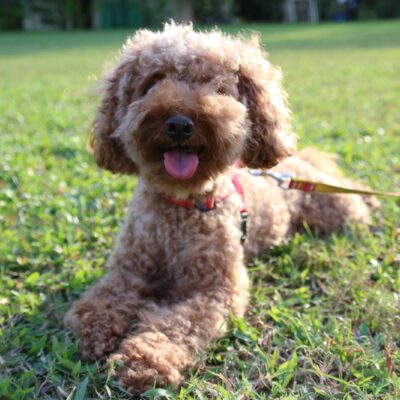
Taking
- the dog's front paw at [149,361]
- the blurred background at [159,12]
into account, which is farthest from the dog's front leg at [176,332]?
the blurred background at [159,12]

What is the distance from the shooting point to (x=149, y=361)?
2070 mm

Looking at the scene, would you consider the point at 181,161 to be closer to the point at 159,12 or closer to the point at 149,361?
the point at 149,361

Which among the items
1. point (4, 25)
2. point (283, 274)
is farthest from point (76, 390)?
point (4, 25)

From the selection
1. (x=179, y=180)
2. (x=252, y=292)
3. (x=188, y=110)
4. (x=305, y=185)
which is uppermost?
(x=188, y=110)

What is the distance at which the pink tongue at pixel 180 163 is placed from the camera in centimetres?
235

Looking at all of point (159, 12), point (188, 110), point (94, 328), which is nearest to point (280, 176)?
point (188, 110)

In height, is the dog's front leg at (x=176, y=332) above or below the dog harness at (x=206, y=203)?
below

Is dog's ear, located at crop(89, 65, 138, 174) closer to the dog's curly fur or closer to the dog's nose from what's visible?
the dog's curly fur

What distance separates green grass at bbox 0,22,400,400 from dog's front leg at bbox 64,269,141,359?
0.07m

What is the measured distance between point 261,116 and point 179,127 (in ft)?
1.87

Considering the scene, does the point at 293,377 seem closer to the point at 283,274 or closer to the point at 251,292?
the point at 251,292

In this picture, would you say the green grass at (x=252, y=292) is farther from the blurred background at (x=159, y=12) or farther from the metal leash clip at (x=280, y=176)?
the blurred background at (x=159, y=12)

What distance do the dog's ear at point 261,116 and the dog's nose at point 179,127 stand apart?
1.50 feet

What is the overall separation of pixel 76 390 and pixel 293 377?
899mm
